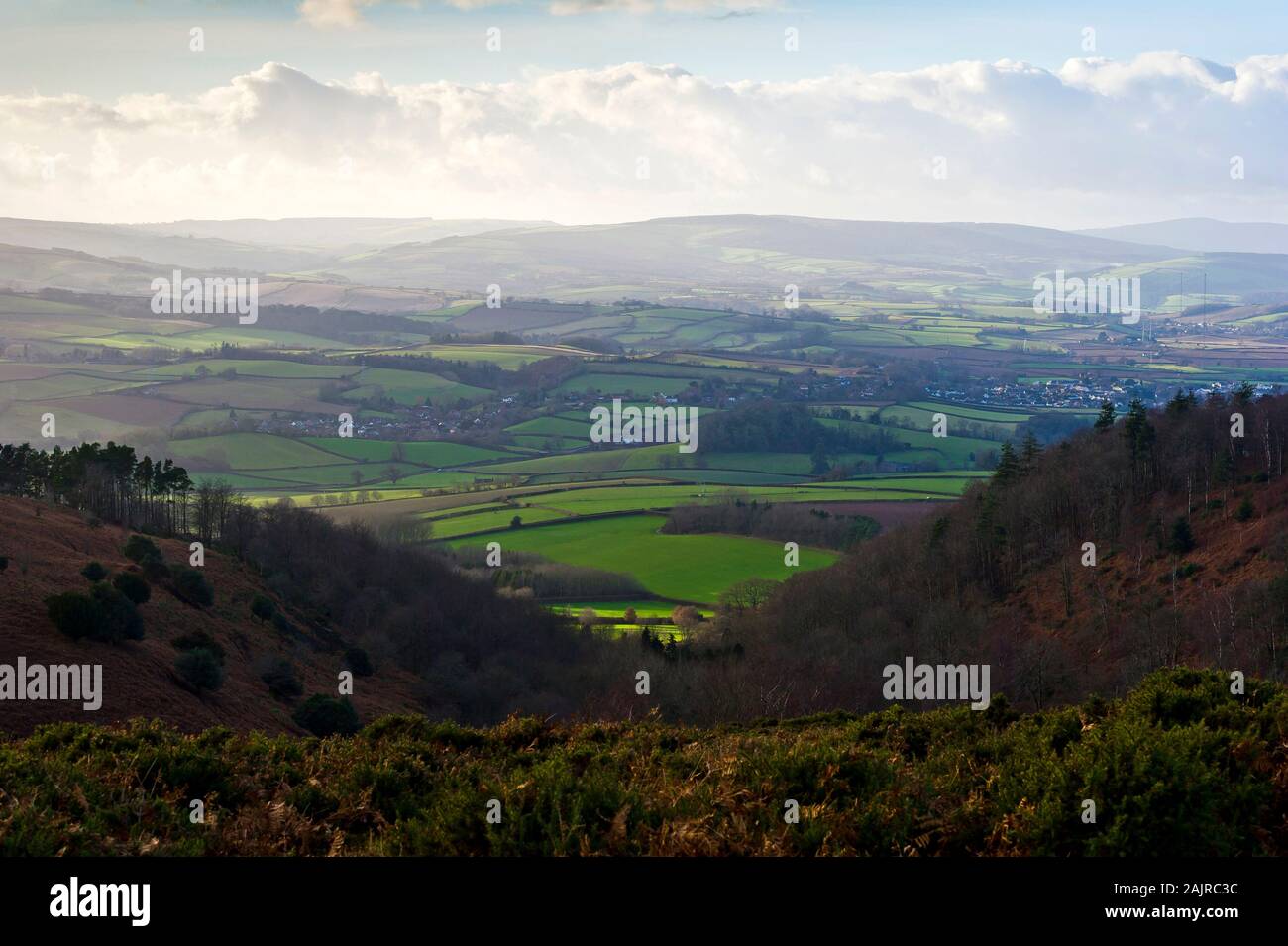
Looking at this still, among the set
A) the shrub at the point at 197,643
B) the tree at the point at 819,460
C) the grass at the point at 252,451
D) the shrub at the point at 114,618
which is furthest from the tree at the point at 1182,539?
the grass at the point at 252,451

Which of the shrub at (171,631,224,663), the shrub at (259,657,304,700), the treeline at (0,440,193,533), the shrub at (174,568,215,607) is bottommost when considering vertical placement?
the shrub at (259,657,304,700)

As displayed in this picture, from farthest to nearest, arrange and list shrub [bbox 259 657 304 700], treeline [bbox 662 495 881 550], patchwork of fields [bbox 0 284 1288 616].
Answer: patchwork of fields [bbox 0 284 1288 616], treeline [bbox 662 495 881 550], shrub [bbox 259 657 304 700]

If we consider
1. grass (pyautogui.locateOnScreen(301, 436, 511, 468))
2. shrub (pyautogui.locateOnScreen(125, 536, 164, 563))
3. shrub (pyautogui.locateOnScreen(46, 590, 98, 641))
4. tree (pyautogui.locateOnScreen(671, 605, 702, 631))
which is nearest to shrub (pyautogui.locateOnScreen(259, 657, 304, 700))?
shrub (pyautogui.locateOnScreen(46, 590, 98, 641))

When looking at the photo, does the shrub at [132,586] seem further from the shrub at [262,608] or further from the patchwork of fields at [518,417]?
the patchwork of fields at [518,417]

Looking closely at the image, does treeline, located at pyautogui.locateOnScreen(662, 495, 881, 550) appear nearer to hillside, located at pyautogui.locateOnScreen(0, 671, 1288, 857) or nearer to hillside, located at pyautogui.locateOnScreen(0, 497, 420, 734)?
hillside, located at pyautogui.locateOnScreen(0, 497, 420, 734)

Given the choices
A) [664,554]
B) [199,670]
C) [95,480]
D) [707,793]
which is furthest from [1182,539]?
[95,480]
